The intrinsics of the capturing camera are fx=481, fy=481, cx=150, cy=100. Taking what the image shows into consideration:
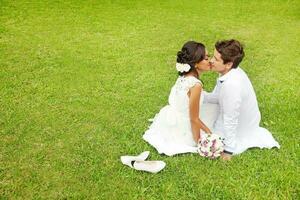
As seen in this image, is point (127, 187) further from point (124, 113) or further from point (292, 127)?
point (292, 127)

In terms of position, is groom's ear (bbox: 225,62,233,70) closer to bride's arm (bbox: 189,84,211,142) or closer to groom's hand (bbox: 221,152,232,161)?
bride's arm (bbox: 189,84,211,142)

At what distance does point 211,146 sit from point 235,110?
49 centimetres

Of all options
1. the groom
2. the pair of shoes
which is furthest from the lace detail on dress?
the pair of shoes

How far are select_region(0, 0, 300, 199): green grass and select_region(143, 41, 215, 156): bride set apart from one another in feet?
0.61

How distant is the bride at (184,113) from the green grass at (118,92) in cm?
19

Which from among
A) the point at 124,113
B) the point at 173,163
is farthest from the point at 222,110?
the point at 124,113

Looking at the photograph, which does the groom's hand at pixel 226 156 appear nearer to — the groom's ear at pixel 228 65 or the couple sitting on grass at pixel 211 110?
the couple sitting on grass at pixel 211 110

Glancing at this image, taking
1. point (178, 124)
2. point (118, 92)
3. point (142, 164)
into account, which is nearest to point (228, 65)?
point (178, 124)

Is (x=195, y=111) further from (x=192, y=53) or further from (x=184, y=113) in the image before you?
(x=192, y=53)

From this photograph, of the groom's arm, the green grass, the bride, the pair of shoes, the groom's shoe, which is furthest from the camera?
the bride

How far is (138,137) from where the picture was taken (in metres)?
5.88

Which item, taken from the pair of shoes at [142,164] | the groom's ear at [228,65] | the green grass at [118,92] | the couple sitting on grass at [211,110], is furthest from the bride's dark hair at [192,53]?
the pair of shoes at [142,164]

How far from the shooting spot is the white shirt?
17.6 ft

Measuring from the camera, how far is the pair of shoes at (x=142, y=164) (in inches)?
202
